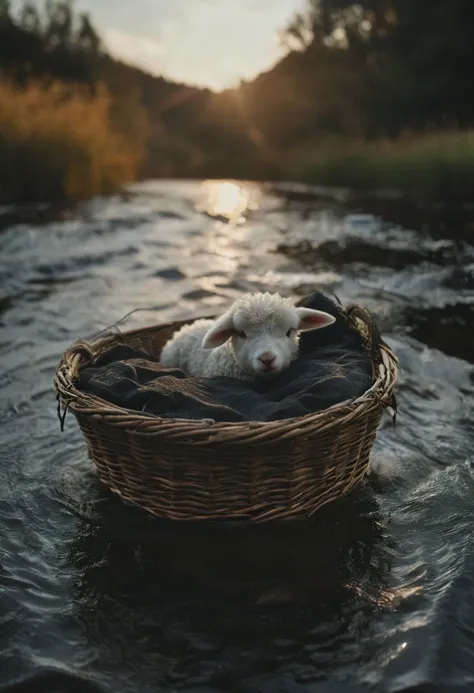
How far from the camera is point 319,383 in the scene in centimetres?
352

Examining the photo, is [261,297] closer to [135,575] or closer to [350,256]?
[135,575]

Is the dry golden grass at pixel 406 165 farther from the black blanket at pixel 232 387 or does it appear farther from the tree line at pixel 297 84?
the black blanket at pixel 232 387

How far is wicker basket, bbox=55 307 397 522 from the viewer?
2.92 m

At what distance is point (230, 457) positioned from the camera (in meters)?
2.97

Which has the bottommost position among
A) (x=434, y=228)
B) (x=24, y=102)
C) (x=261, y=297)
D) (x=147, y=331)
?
(x=434, y=228)

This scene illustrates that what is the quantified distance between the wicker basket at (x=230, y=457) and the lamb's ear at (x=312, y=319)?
0.73 metres

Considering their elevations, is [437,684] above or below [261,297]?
below

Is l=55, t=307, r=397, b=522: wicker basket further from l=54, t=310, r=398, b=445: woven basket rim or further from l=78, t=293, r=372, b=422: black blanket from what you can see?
l=78, t=293, r=372, b=422: black blanket

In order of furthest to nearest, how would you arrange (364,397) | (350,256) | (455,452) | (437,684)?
(350,256)
(455,452)
(364,397)
(437,684)

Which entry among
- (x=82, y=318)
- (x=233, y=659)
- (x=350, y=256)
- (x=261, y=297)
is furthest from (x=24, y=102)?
(x=233, y=659)

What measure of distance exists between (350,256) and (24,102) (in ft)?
32.5

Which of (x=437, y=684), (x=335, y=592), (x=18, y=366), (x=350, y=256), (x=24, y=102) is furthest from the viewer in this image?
(x=24, y=102)

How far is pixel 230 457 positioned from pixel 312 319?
4.92 feet

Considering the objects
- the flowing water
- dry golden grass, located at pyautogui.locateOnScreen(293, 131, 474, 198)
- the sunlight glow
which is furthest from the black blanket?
dry golden grass, located at pyautogui.locateOnScreen(293, 131, 474, 198)
